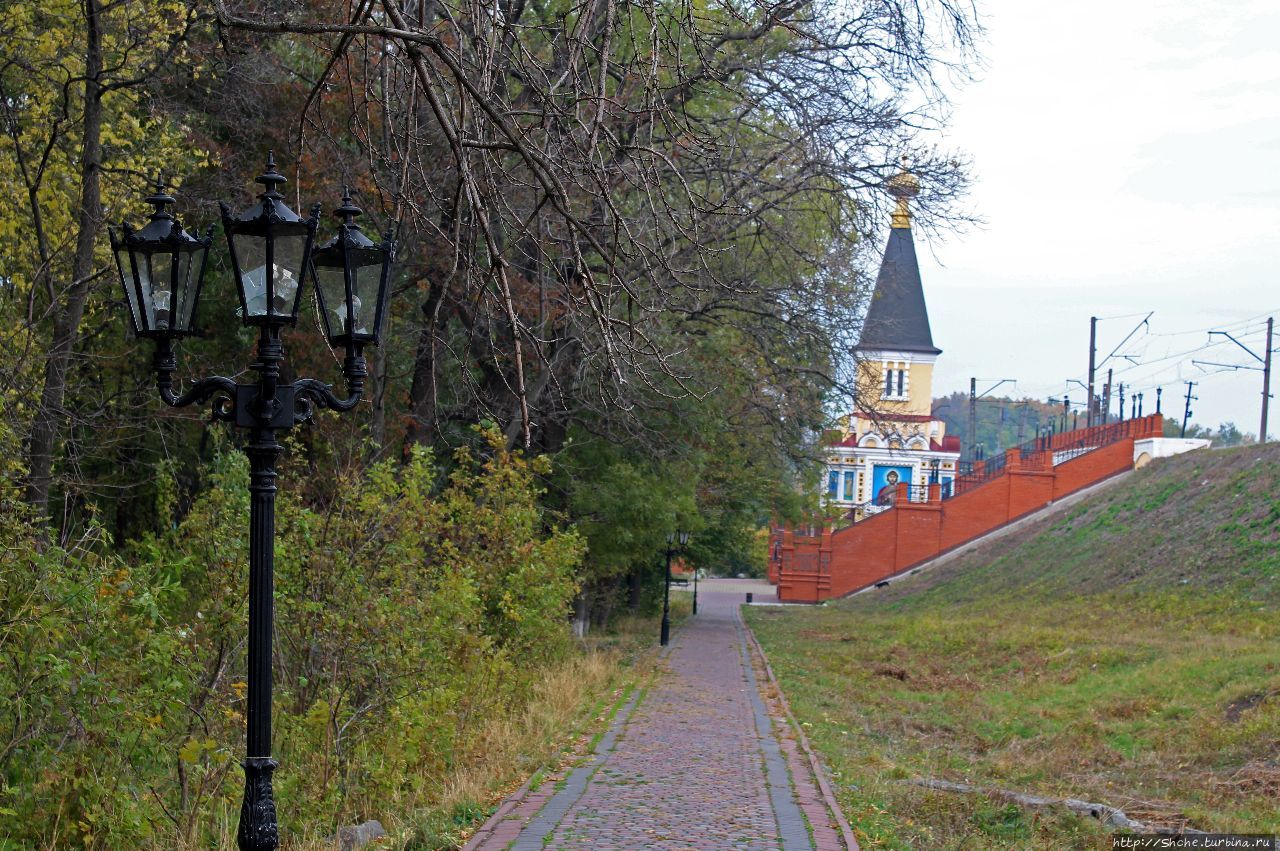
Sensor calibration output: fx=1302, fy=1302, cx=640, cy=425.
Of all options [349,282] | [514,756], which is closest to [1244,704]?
[514,756]

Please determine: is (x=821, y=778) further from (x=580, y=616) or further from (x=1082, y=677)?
(x=580, y=616)

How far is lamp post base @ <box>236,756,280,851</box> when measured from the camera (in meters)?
6.00

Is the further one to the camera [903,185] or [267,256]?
[903,185]

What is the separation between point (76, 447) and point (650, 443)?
948 centimetres

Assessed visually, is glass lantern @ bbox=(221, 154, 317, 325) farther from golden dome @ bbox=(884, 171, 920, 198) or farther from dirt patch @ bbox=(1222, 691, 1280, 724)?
golden dome @ bbox=(884, 171, 920, 198)

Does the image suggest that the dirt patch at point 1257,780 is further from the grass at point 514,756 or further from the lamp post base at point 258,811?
the lamp post base at point 258,811

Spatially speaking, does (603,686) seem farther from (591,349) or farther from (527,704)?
(591,349)

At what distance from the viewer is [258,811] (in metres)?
6.03

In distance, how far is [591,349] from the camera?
861cm

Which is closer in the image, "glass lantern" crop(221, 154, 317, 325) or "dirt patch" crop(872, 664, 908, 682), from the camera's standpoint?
"glass lantern" crop(221, 154, 317, 325)

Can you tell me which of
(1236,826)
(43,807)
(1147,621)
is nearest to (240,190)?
(43,807)

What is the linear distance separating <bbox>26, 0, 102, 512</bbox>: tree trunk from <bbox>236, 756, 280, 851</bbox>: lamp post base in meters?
8.07

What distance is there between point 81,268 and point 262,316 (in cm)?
820

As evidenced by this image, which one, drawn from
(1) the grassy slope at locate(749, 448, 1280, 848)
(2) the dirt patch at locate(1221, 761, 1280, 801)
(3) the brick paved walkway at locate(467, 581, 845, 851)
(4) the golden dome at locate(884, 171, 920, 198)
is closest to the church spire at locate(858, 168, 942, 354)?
(4) the golden dome at locate(884, 171, 920, 198)
